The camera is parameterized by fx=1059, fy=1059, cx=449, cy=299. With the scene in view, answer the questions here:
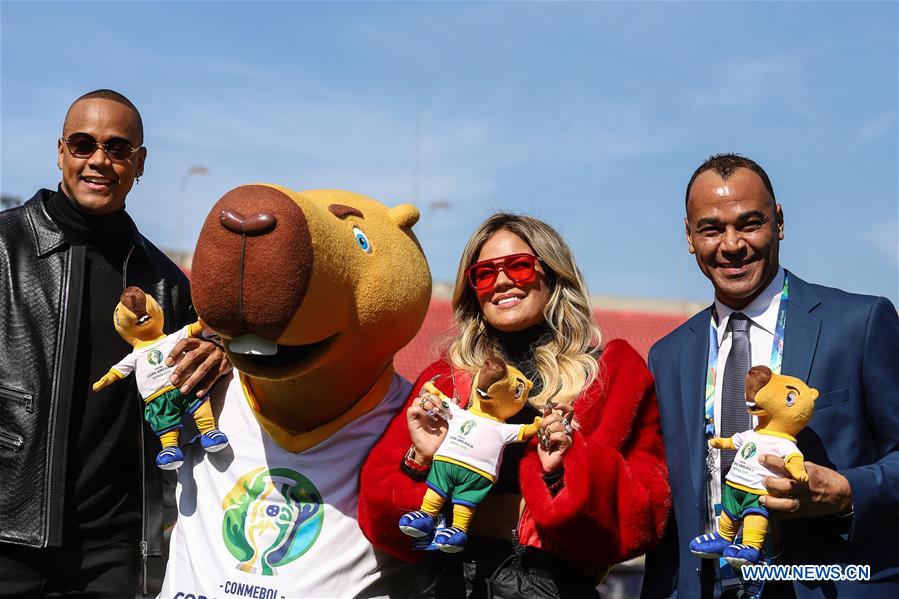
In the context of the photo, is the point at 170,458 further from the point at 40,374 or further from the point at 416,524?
the point at 416,524

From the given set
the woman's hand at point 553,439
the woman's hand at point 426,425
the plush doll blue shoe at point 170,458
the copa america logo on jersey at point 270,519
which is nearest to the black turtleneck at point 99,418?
the plush doll blue shoe at point 170,458

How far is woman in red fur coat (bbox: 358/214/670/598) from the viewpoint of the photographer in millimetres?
3562

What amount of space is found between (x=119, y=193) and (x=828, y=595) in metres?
3.04

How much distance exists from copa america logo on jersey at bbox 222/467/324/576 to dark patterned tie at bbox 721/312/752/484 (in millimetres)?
1456

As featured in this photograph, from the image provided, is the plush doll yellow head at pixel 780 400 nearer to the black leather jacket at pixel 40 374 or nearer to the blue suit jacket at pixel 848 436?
the blue suit jacket at pixel 848 436

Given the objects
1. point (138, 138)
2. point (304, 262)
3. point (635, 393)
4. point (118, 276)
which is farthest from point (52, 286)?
point (635, 393)

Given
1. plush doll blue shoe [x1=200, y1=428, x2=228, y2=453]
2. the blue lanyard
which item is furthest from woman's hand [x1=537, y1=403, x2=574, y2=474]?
plush doll blue shoe [x1=200, y1=428, x2=228, y2=453]

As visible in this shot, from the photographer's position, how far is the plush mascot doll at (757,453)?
10.6 ft

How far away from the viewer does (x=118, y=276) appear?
4301 mm

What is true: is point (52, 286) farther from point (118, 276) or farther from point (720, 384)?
point (720, 384)

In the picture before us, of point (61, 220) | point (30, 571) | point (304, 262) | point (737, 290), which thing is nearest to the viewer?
point (304, 262)

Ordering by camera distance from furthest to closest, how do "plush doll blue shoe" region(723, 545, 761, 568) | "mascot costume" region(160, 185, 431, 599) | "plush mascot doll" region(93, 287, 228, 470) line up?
1. "plush mascot doll" region(93, 287, 228, 470)
2. "mascot costume" region(160, 185, 431, 599)
3. "plush doll blue shoe" region(723, 545, 761, 568)

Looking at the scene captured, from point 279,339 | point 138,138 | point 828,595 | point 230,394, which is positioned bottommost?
point 828,595
